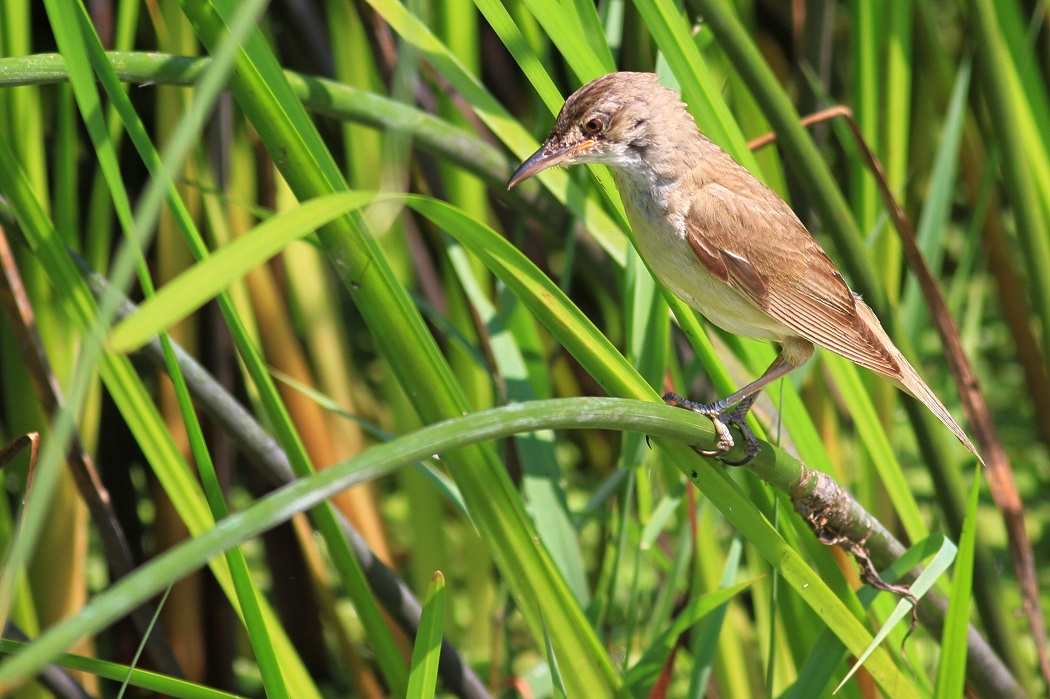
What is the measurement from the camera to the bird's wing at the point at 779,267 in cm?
162

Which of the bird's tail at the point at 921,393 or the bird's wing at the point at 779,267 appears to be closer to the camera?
the bird's tail at the point at 921,393

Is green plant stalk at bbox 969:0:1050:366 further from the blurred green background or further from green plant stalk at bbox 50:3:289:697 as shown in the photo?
green plant stalk at bbox 50:3:289:697

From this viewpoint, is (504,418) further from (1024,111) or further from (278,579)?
(278,579)

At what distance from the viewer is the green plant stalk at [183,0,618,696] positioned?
A: 97 cm

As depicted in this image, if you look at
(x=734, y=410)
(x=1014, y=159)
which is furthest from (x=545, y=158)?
(x=1014, y=159)

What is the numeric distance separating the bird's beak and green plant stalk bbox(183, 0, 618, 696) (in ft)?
1.38

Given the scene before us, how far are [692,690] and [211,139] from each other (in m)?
1.40

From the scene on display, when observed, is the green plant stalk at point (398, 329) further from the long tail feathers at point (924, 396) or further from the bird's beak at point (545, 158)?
the long tail feathers at point (924, 396)

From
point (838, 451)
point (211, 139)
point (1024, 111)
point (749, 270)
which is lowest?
point (838, 451)

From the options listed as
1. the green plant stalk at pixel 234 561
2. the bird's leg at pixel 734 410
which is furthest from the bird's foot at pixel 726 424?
the green plant stalk at pixel 234 561

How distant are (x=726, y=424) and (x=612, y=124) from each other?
0.53m

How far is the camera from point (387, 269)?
3.28 ft

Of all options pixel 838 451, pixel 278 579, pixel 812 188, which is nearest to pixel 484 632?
pixel 278 579

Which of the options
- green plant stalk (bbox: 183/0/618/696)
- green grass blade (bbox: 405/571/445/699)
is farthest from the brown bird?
green grass blade (bbox: 405/571/445/699)
